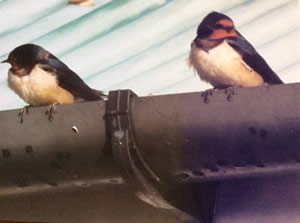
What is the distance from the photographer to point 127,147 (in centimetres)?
87

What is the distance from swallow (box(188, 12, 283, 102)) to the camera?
3.59 feet

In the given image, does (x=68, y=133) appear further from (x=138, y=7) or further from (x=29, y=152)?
(x=138, y=7)

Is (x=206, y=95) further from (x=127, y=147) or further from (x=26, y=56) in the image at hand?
(x=26, y=56)

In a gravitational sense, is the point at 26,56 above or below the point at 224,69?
above

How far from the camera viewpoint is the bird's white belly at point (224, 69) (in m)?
1.09

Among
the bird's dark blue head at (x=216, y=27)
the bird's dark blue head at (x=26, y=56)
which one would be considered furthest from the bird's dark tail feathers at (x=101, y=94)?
the bird's dark blue head at (x=216, y=27)

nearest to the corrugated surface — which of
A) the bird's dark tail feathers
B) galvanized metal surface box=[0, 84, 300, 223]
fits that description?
the bird's dark tail feathers

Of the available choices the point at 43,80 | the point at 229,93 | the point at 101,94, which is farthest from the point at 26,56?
the point at 229,93

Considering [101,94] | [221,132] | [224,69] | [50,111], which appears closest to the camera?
[221,132]

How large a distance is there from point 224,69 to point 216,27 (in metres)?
0.11

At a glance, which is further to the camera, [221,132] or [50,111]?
[50,111]

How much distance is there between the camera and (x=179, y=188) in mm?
950

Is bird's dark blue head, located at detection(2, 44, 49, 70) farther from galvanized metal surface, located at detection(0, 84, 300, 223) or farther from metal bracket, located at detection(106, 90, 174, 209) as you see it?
metal bracket, located at detection(106, 90, 174, 209)

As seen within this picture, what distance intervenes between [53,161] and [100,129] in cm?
11
